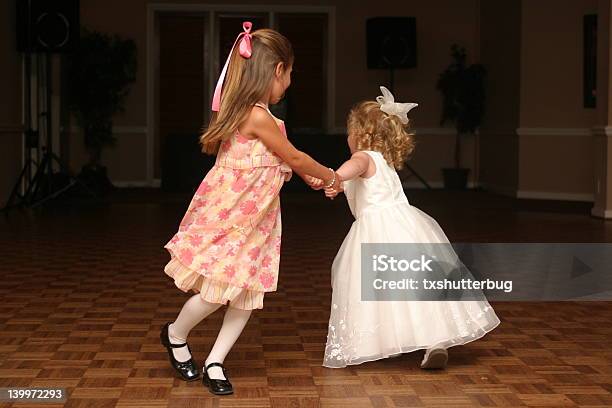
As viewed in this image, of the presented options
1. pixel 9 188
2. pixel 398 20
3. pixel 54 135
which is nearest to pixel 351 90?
pixel 398 20

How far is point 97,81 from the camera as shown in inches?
474

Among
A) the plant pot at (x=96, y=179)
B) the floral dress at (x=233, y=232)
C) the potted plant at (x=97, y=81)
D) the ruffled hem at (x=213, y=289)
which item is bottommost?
the plant pot at (x=96, y=179)

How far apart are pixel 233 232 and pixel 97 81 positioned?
9567mm

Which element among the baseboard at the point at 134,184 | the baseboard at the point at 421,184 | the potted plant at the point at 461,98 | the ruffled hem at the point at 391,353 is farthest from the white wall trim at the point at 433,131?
the ruffled hem at the point at 391,353

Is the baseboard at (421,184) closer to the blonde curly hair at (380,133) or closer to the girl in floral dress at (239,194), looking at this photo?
the blonde curly hair at (380,133)

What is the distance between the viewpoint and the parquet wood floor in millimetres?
2848

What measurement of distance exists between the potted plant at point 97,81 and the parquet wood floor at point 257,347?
572 centimetres

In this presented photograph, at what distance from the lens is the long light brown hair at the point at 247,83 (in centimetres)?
285

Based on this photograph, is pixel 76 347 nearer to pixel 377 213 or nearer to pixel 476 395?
pixel 377 213

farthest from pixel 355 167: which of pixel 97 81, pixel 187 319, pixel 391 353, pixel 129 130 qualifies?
pixel 129 130

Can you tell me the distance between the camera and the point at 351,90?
13.0 metres

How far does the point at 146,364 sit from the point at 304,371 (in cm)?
50

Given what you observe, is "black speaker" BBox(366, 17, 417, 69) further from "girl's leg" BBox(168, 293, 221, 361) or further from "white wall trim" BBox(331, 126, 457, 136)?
"girl's leg" BBox(168, 293, 221, 361)

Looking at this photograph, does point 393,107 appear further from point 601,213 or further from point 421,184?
point 421,184
